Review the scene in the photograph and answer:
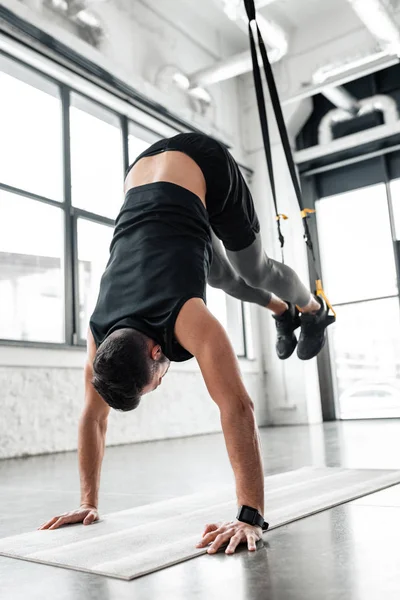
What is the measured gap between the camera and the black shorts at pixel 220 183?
212 centimetres

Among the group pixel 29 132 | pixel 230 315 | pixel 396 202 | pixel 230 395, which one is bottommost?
pixel 230 395

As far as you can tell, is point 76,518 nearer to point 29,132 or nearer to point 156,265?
point 156,265

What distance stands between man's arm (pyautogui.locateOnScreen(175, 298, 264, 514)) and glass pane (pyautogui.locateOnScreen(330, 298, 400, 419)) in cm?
637

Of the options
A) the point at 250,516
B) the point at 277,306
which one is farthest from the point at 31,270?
the point at 250,516

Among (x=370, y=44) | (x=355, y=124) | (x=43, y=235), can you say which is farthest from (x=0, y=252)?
(x=355, y=124)

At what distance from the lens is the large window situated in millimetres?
5109

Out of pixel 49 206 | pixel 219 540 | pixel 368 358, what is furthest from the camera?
pixel 368 358

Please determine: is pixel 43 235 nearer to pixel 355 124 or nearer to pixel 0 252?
pixel 0 252

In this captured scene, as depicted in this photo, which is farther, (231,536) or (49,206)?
(49,206)

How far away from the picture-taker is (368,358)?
306 inches

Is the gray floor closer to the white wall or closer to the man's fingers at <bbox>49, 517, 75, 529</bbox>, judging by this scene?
the man's fingers at <bbox>49, 517, 75, 529</bbox>

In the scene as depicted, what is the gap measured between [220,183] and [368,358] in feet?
20.1

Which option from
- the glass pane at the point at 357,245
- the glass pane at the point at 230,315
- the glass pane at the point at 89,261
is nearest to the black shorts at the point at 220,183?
the glass pane at the point at 89,261

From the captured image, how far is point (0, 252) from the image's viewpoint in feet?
16.4
